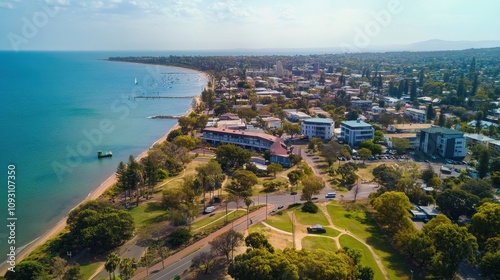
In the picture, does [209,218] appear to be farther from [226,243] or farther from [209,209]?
[226,243]

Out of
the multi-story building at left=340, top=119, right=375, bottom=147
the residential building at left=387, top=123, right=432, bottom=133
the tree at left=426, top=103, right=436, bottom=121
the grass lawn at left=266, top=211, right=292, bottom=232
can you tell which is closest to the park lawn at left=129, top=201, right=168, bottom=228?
the grass lawn at left=266, top=211, right=292, bottom=232

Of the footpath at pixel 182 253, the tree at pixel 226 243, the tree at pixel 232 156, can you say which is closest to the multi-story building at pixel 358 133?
the tree at pixel 232 156

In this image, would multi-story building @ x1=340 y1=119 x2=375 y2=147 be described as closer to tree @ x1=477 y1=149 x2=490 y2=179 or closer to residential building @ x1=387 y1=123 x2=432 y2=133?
residential building @ x1=387 y1=123 x2=432 y2=133

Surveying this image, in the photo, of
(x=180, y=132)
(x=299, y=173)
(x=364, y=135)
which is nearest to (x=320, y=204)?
(x=299, y=173)

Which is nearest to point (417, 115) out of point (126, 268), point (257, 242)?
point (257, 242)

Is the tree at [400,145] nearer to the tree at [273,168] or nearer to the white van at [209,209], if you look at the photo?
the tree at [273,168]

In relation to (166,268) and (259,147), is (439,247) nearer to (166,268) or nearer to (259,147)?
(166,268)

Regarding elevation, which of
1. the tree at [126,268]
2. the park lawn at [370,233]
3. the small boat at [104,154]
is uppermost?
the tree at [126,268]
